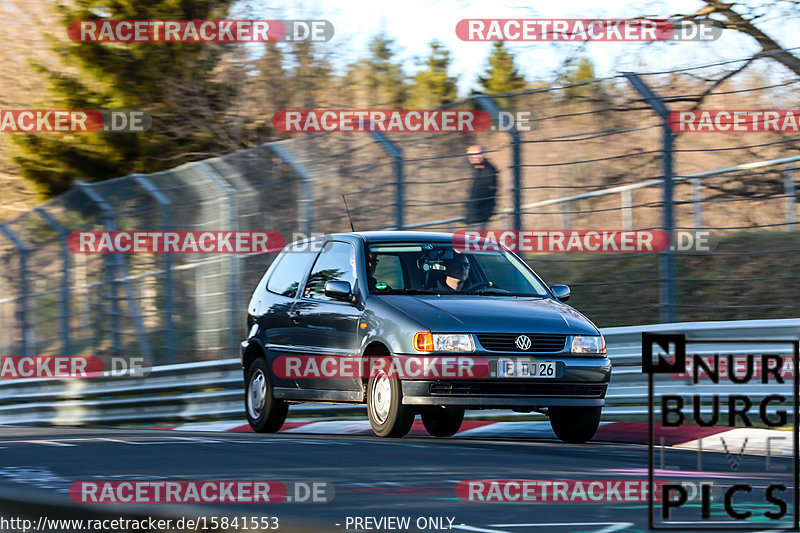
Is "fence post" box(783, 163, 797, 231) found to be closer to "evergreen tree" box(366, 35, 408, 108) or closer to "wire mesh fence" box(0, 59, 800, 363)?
"wire mesh fence" box(0, 59, 800, 363)

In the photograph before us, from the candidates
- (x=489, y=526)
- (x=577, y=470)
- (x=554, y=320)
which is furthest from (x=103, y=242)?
(x=489, y=526)

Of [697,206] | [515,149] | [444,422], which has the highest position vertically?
[515,149]

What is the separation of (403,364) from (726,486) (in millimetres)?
3150

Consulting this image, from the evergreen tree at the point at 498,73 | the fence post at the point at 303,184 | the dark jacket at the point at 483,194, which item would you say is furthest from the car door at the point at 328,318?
the evergreen tree at the point at 498,73

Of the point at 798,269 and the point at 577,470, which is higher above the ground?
the point at 798,269

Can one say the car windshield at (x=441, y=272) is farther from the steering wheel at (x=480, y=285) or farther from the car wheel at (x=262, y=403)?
the car wheel at (x=262, y=403)

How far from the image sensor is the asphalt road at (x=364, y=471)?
5.78 metres

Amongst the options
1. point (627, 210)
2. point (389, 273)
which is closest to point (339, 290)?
point (389, 273)

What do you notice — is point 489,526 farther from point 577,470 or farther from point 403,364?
point 403,364

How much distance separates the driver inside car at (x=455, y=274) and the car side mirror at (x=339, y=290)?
718 millimetres

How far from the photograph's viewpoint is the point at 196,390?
1488cm

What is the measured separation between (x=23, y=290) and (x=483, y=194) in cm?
969

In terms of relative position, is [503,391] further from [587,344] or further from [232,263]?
[232,263]

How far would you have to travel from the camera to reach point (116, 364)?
54.9 ft
